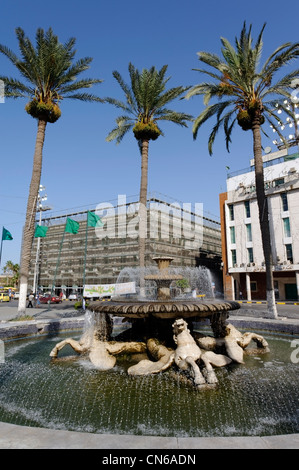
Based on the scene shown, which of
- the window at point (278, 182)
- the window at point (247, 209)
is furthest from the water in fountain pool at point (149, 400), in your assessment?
the window at point (247, 209)

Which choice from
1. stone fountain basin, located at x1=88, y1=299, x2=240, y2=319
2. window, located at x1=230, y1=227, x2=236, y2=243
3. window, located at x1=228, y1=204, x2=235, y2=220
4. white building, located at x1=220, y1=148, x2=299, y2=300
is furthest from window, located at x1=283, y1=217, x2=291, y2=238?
stone fountain basin, located at x1=88, y1=299, x2=240, y2=319

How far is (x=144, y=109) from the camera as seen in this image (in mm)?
19156

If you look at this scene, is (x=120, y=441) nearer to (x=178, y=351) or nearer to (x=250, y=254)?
(x=178, y=351)

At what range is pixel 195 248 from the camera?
55.2 m

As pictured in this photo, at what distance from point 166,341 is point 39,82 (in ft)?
49.3

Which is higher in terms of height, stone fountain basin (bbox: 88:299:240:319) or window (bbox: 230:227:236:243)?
window (bbox: 230:227:236:243)

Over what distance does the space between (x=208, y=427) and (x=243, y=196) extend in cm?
3434

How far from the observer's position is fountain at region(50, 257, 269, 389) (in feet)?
20.2

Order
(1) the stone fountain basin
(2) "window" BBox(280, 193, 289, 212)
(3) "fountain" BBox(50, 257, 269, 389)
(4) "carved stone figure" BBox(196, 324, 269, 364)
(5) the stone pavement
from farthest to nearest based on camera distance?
1. (2) "window" BBox(280, 193, 289, 212)
2. (4) "carved stone figure" BBox(196, 324, 269, 364)
3. (1) the stone fountain basin
4. (3) "fountain" BBox(50, 257, 269, 389)
5. (5) the stone pavement

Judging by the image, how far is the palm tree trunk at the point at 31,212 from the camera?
14562mm

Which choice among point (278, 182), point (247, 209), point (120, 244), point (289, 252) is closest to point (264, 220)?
point (289, 252)

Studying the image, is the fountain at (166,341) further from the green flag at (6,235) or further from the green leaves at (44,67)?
the green flag at (6,235)

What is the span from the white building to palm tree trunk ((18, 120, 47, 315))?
25990mm

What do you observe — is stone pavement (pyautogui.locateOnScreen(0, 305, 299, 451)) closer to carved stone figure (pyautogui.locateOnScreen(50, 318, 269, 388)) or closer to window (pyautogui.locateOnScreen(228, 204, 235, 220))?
carved stone figure (pyautogui.locateOnScreen(50, 318, 269, 388))
